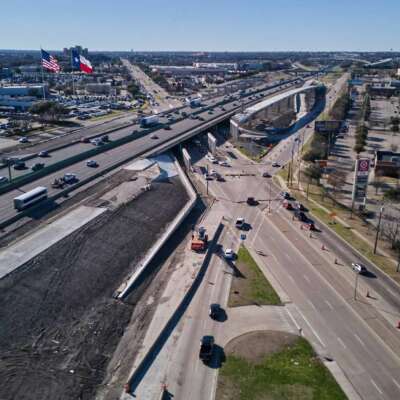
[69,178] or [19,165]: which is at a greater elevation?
[19,165]

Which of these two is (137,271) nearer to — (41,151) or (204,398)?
(204,398)

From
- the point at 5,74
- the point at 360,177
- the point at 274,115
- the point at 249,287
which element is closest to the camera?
the point at 249,287

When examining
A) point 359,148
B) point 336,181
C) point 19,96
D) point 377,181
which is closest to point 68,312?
point 336,181

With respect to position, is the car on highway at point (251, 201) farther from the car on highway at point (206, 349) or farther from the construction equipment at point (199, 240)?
the car on highway at point (206, 349)

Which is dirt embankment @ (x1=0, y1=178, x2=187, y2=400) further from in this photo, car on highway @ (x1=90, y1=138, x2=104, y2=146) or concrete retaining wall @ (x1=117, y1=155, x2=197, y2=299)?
car on highway @ (x1=90, y1=138, x2=104, y2=146)

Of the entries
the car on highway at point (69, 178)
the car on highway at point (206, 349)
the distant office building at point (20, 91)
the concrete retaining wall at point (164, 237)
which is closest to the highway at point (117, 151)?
the car on highway at point (69, 178)

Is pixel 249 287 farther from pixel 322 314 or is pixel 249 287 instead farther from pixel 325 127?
pixel 325 127
